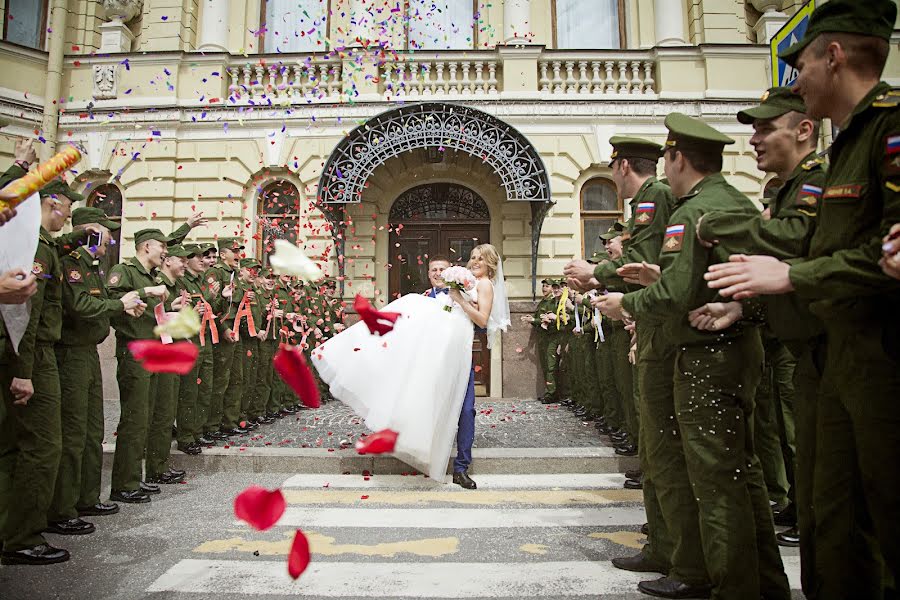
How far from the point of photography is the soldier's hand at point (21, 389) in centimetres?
353

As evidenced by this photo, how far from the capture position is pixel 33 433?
3.68 metres

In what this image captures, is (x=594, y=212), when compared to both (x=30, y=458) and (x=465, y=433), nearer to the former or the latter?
(x=465, y=433)

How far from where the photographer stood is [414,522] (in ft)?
14.3

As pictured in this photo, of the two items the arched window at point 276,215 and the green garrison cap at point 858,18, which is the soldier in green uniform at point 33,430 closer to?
the green garrison cap at point 858,18

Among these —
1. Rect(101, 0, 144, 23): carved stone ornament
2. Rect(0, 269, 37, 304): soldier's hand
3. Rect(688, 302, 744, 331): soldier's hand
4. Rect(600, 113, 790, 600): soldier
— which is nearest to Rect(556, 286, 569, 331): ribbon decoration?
Rect(600, 113, 790, 600): soldier

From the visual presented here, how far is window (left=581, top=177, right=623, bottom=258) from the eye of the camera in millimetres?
12539

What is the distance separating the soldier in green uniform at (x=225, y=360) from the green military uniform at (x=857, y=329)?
21.2 feet

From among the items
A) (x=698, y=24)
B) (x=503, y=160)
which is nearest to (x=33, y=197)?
(x=503, y=160)

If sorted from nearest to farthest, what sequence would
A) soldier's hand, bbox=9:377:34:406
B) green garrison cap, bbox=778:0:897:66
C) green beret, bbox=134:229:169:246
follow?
green garrison cap, bbox=778:0:897:66 < soldier's hand, bbox=9:377:34:406 < green beret, bbox=134:229:169:246

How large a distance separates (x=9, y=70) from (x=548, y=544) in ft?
49.1

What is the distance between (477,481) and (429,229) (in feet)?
25.9

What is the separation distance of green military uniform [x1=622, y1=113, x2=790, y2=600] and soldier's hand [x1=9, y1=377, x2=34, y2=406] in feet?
11.9

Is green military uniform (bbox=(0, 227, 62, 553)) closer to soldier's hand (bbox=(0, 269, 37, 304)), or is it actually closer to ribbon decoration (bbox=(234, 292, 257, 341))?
soldier's hand (bbox=(0, 269, 37, 304))

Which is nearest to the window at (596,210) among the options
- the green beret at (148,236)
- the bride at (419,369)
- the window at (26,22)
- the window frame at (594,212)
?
the window frame at (594,212)
